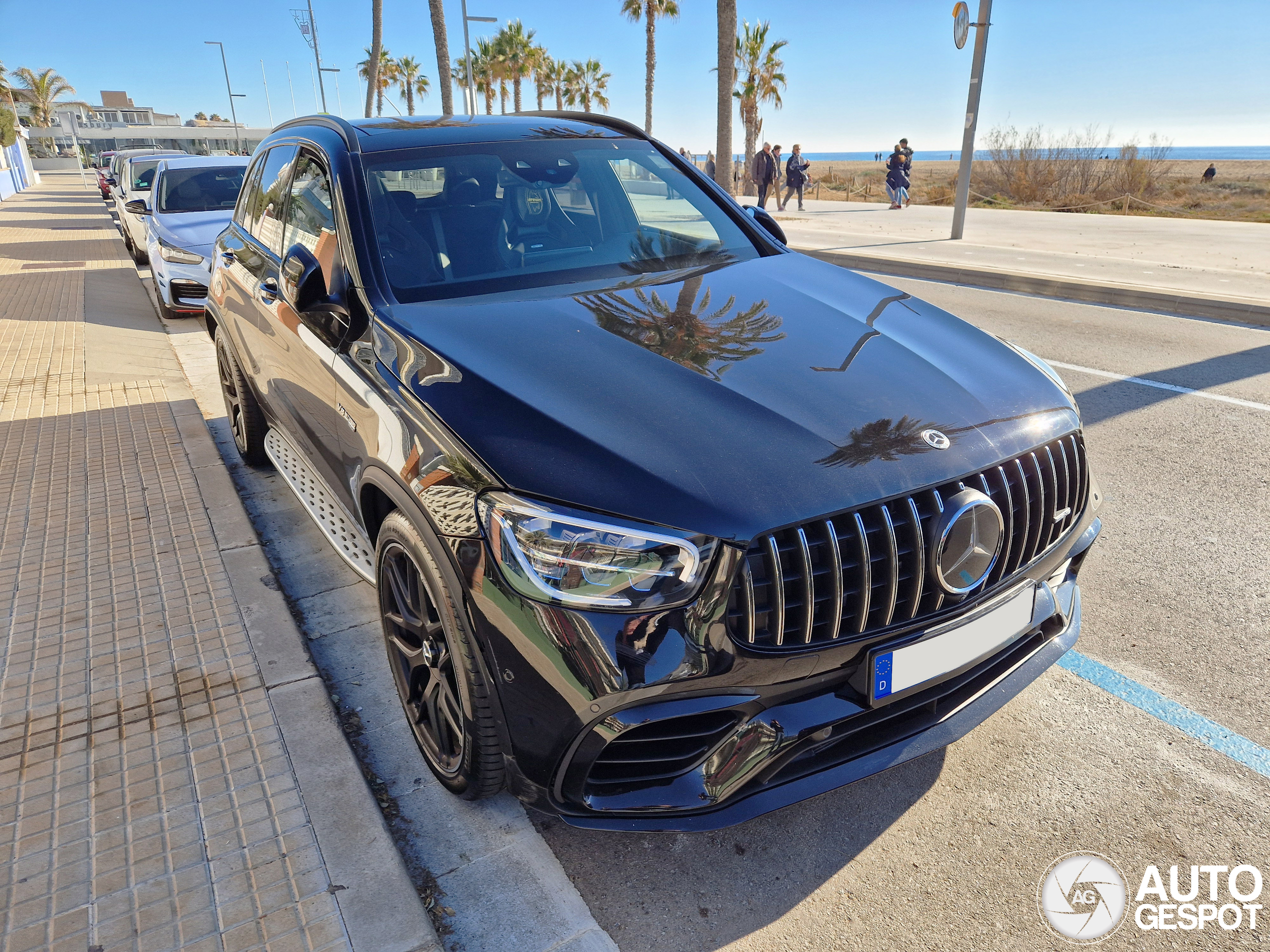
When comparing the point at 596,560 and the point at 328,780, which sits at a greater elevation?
the point at 596,560

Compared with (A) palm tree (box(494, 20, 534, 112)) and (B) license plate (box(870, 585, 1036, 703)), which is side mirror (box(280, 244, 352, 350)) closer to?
(B) license plate (box(870, 585, 1036, 703))

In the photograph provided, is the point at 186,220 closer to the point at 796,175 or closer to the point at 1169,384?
the point at 1169,384

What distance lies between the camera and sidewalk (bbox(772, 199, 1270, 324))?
944cm

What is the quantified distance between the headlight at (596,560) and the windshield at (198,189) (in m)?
10.1

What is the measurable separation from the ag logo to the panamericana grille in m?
0.77

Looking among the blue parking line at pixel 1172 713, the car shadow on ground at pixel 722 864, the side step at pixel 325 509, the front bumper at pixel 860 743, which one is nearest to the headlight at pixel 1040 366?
the front bumper at pixel 860 743

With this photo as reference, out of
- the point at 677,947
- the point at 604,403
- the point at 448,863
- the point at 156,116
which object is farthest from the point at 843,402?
the point at 156,116

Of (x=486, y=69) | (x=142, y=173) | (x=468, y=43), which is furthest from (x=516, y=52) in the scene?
(x=142, y=173)

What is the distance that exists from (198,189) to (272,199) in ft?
26.0

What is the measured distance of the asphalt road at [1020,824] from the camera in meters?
2.03

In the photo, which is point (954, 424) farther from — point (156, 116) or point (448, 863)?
point (156, 116)

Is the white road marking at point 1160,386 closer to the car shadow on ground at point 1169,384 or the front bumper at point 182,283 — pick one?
the car shadow on ground at point 1169,384

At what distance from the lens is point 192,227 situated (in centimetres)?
945

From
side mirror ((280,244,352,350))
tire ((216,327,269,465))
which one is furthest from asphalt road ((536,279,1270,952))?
tire ((216,327,269,465))
